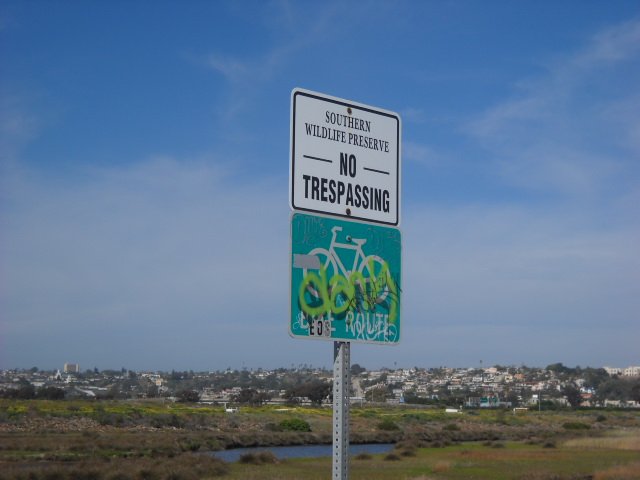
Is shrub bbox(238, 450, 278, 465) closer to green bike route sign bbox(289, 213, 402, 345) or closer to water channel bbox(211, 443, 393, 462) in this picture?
water channel bbox(211, 443, 393, 462)

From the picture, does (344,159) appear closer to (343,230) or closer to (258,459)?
(343,230)

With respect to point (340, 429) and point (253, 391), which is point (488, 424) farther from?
point (340, 429)

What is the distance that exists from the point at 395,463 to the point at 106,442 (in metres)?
22.1

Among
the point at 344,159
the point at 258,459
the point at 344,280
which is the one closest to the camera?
the point at 344,280

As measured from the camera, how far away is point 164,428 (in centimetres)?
8081

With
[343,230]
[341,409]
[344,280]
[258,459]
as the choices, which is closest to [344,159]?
[343,230]

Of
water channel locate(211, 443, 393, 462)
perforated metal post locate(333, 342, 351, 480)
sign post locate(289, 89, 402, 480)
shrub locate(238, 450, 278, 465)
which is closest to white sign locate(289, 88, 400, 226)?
sign post locate(289, 89, 402, 480)

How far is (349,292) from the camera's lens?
13.4 feet

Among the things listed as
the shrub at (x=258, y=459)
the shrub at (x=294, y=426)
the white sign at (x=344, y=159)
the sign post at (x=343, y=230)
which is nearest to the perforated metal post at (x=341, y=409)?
the sign post at (x=343, y=230)

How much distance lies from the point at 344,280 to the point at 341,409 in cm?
62

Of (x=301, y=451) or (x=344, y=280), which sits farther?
(x=301, y=451)

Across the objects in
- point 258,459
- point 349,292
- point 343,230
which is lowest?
point 258,459

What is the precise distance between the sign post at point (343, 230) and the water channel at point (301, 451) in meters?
51.1

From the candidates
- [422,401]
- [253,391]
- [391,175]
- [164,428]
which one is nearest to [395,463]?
[164,428]
